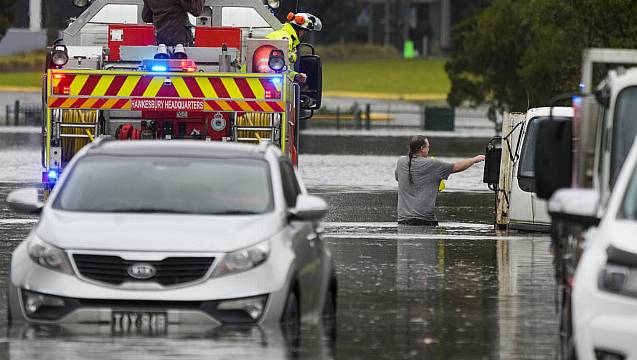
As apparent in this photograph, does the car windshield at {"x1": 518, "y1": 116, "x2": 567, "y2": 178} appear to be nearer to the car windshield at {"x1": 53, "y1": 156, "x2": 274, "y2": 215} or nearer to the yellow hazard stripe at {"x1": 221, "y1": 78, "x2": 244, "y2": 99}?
the yellow hazard stripe at {"x1": 221, "y1": 78, "x2": 244, "y2": 99}

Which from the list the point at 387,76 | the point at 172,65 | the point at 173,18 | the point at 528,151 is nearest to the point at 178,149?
the point at 172,65

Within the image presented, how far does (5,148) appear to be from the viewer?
49.0m

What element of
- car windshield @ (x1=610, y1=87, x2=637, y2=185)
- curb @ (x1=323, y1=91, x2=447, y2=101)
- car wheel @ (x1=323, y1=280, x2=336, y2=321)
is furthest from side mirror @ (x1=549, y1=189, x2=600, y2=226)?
curb @ (x1=323, y1=91, x2=447, y2=101)

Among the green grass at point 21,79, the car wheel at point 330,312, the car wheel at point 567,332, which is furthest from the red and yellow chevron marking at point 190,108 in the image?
the green grass at point 21,79

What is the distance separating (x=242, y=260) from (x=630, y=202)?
259 centimetres

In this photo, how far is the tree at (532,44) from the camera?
38.8 meters

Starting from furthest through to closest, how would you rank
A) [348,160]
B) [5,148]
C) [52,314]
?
[5,148]
[348,160]
[52,314]

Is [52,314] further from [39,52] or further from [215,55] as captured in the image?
[39,52]

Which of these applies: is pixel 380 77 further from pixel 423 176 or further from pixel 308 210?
pixel 308 210

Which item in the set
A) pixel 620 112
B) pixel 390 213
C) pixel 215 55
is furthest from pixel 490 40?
pixel 620 112

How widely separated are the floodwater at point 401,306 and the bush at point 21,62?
77623 mm

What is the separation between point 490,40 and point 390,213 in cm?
3414

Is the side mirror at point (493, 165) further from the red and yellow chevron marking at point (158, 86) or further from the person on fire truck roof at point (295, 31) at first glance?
the red and yellow chevron marking at point (158, 86)

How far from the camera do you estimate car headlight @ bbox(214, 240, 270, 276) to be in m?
11.8
